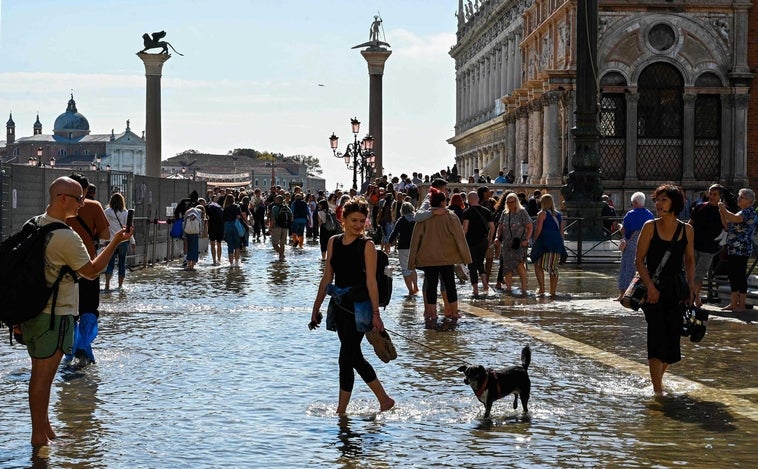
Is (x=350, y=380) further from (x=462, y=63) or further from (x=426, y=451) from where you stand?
(x=462, y=63)

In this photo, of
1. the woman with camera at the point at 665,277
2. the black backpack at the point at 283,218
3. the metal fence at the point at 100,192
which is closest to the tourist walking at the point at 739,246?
the woman with camera at the point at 665,277

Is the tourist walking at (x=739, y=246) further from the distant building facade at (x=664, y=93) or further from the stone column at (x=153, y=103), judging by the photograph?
the stone column at (x=153, y=103)

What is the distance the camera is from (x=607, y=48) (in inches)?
1581

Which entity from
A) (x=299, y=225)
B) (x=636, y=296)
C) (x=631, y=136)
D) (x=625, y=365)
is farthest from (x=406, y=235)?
(x=631, y=136)

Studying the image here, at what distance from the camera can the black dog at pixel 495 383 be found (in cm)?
899

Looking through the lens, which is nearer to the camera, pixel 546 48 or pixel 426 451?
pixel 426 451

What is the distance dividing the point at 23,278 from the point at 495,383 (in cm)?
311

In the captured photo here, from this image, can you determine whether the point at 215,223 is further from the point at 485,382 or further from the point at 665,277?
the point at 485,382

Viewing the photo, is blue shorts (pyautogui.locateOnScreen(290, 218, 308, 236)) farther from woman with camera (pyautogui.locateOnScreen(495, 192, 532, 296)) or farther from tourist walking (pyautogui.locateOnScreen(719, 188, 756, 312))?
tourist walking (pyautogui.locateOnScreen(719, 188, 756, 312))

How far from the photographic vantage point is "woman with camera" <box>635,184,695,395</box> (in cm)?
1022

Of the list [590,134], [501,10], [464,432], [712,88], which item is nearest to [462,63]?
[501,10]

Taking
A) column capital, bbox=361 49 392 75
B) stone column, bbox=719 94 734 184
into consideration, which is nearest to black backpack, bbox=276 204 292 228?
stone column, bbox=719 94 734 184

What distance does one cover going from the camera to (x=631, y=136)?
40.5m

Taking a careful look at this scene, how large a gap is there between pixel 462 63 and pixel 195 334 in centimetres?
7422
